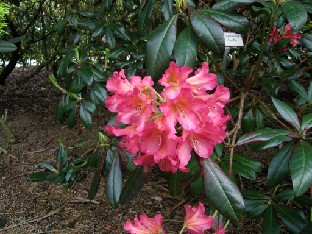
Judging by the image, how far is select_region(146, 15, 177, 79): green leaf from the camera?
3.62 feet

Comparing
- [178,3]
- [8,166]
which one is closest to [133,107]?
[178,3]

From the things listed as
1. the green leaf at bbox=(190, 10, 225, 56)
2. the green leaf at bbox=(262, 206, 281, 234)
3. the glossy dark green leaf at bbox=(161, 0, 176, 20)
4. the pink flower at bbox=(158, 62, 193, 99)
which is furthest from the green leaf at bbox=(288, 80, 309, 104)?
the pink flower at bbox=(158, 62, 193, 99)

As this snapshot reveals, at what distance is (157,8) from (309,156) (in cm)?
138

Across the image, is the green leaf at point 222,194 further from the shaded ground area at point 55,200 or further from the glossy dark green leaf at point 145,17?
the shaded ground area at point 55,200

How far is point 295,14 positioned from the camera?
43.0 inches

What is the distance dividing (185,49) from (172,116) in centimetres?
30

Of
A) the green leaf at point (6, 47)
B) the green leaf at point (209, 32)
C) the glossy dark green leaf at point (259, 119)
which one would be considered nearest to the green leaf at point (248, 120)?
→ the glossy dark green leaf at point (259, 119)

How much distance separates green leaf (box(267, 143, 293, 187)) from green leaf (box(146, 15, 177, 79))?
46cm

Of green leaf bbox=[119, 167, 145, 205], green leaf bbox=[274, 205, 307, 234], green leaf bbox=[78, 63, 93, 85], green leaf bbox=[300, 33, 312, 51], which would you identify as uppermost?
green leaf bbox=[119, 167, 145, 205]

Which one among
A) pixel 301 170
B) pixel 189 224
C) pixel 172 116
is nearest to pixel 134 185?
pixel 189 224

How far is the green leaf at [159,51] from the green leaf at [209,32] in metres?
0.07

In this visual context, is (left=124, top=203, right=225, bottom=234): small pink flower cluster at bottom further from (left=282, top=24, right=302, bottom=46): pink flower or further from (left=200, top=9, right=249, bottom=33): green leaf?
(left=282, top=24, right=302, bottom=46): pink flower

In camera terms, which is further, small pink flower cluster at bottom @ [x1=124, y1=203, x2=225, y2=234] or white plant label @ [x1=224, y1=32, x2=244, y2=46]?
white plant label @ [x1=224, y1=32, x2=244, y2=46]

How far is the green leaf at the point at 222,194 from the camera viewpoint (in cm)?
97
